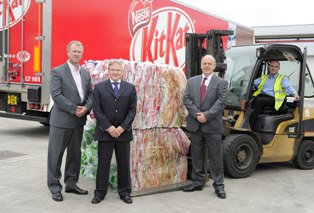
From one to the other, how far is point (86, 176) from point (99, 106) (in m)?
1.43

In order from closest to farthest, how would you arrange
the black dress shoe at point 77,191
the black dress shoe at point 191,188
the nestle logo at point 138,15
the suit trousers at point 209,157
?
the black dress shoe at point 77,191
the suit trousers at point 209,157
the black dress shoe at point 191,188
the nestle logo at point 138,15

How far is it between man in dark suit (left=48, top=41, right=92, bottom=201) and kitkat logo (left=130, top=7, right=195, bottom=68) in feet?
16.5

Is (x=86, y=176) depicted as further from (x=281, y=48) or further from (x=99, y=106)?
(x=281, y=48)

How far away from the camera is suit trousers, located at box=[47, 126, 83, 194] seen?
5105 mm

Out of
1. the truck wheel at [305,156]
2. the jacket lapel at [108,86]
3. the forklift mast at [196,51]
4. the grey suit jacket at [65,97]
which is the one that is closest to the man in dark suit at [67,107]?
the grey suit jacket at [65,97]

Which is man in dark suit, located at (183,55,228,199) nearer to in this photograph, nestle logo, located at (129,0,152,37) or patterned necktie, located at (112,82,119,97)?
patterned necktie, located at (112,82,119,97)

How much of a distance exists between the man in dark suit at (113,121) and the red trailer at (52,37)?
4015mm

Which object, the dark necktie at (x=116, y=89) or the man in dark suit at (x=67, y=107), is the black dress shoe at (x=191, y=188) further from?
the dark necktie at (x=116, y=89)

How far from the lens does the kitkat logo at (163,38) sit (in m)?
10.4

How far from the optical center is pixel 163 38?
36.1ft

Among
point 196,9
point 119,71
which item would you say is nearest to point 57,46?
point 119,71

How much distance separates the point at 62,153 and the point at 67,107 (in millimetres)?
647

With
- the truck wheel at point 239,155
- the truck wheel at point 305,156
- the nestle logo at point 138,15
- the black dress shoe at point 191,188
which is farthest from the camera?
the nestle logo at point 138,15

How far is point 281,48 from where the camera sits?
683cm
